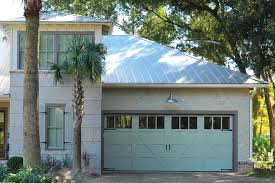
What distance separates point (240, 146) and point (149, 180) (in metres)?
5.41

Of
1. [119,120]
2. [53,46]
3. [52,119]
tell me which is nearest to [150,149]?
[119,120]

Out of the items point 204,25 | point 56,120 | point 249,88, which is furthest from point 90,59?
point 204,25

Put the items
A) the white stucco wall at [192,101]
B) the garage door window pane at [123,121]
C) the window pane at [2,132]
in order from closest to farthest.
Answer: the white stucco wall at [192,101], the garage door window pane at [123,121], the window pane at [2,132]

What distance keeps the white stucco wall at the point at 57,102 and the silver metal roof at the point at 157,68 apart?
6.18 feet

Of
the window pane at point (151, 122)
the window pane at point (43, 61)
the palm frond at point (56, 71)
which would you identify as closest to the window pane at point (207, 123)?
the window pane at point (151, 122)

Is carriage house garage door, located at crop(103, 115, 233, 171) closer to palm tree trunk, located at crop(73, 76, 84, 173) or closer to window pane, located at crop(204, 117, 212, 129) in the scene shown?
window pane, located at crop(204, 117, 212, 129)

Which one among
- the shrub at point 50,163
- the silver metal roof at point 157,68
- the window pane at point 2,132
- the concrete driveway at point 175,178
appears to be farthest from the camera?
the window pane at point 2,132

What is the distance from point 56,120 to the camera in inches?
803

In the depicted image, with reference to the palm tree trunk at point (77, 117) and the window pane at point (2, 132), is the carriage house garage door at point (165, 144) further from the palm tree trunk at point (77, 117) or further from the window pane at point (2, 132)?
the window pane at point (2, 132)

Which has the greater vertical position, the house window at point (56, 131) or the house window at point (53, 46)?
the house window at point (53, 46)

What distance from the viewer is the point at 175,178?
19359 mm

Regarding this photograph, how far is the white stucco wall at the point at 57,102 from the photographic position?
20047 mm

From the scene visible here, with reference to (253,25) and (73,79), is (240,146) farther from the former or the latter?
(73,79)

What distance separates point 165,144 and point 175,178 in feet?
10.5
